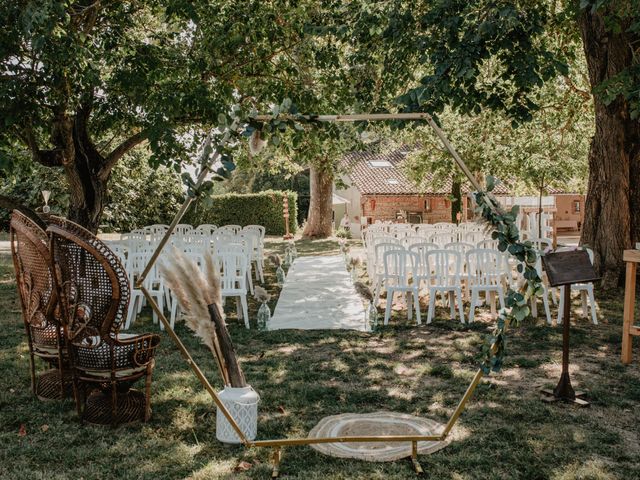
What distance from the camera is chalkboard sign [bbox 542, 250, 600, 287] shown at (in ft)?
16.5

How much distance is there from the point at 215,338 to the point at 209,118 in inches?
212

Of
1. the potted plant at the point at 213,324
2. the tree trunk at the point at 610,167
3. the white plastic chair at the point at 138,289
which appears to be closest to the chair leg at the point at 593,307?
the tree trunk at the point at 610,167

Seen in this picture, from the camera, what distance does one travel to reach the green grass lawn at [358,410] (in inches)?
147

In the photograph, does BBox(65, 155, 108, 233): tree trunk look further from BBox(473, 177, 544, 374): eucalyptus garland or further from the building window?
the building window

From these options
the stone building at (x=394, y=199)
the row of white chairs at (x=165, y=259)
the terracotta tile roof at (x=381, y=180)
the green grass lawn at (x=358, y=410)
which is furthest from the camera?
the stone building at (x=394, y=199)

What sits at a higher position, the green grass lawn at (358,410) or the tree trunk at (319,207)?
the tree trunk at (319,207)

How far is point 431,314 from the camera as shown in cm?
828

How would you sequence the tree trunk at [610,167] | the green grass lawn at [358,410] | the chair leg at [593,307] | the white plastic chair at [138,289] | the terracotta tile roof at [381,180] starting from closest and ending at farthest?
the green grass lawn at [358,410] < the chair leg at [593,307] < the white plastic chair at [138,289] < the tree trunk at [610,167] < the terracotta tile roof at [381,180]

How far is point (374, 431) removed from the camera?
4352 mm

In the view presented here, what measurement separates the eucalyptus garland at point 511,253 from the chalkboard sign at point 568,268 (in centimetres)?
138

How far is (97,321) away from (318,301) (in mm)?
6068

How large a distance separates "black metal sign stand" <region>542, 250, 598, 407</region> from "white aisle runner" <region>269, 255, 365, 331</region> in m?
3.17

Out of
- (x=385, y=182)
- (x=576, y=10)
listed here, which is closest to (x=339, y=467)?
(x=576, y=10)

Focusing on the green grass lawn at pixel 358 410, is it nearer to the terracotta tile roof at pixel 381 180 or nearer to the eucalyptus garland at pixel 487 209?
the eucalyptus garland at pixel 487 209
